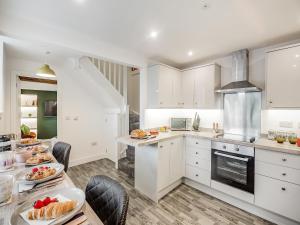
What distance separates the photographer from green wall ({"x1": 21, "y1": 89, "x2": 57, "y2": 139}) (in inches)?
154

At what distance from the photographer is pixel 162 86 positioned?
305cm

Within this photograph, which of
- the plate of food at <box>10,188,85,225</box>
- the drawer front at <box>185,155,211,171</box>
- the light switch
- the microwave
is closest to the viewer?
the plate of food at <box>10,188,85,225</box>

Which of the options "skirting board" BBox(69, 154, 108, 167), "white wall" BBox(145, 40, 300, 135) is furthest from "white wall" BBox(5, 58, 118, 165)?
"white wall" BBox(145, 40, 300, 135)

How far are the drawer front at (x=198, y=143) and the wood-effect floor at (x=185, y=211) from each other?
0.82m

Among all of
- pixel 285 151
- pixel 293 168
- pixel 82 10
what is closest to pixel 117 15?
pixel 82 10

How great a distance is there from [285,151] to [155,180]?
5.86 feet

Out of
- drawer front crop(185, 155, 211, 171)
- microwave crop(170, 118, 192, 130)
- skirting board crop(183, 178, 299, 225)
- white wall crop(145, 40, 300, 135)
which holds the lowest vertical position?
skirting board crop(183, 178, 299, 225)

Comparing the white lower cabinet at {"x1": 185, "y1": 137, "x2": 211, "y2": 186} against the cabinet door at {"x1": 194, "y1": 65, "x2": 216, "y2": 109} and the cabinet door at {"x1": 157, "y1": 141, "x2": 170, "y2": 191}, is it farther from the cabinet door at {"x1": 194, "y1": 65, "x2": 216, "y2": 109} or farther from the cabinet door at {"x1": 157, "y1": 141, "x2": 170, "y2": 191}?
the cabinet door at {"x1": 194, "y1": 65, "x2": 216, "y2": 109}

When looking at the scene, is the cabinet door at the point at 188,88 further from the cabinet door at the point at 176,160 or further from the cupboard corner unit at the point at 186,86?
the cabinet door at the point at 176,160

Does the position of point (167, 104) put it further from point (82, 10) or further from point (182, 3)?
point (82, 10)

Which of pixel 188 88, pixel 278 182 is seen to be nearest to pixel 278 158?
pixel 278 182

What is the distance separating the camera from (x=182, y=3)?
1.57 m

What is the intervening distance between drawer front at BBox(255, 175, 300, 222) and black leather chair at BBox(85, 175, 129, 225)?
2.04 m

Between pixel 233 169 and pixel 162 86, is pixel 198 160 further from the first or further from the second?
pixel 162 86
